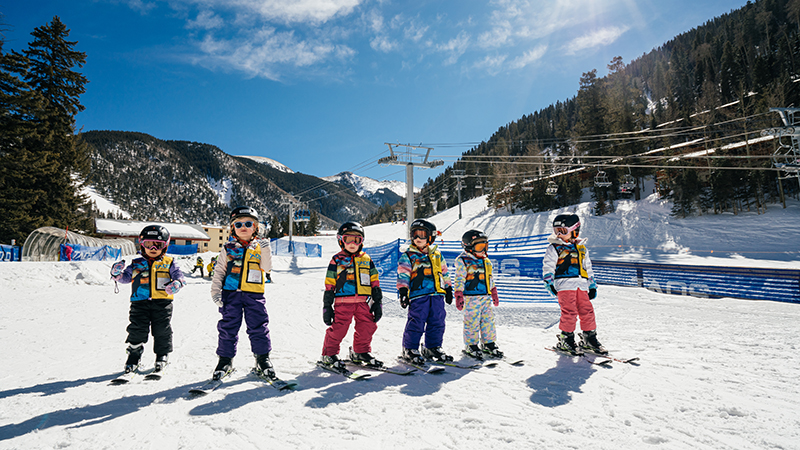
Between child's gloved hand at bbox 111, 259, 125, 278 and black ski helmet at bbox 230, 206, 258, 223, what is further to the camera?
child's gloved hand at bbox 111, 259, 125, 278

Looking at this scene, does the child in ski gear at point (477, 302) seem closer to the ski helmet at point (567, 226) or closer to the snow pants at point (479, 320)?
the snow pants at point (479, 320)

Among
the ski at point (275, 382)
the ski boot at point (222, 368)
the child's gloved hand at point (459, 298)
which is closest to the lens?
the ski at point (275, 382)

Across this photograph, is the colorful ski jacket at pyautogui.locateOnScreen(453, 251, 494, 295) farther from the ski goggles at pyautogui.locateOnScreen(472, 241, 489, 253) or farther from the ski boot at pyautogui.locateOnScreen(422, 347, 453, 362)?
the ski boot at pyautogui.locateOnScreen(422, 347, 453, 362)

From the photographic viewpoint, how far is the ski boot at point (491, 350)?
16.1 feet

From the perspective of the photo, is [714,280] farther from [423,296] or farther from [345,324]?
[345,324]

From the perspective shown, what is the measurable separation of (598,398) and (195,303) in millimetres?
10224

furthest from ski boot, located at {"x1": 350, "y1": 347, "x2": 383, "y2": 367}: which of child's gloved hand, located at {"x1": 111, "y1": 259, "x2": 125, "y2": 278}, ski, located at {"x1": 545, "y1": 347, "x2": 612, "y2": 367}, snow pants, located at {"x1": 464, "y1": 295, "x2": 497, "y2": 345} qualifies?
child's gloved hand, located at {"x1": 111, "y1": 259, "x2": 125, "y2": 278}

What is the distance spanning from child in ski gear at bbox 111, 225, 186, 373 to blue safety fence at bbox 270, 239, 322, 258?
1141 inches

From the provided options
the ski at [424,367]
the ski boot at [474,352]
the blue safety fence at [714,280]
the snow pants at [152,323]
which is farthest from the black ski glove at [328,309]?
the blue safety fence at [714,280]

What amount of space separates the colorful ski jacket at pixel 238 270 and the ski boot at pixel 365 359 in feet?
4.80

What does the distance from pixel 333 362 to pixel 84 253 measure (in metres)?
22.8

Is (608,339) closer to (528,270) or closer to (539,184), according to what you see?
(528,270)

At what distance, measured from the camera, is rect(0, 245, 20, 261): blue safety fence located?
18.2 meters

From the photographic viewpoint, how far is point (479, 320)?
5.06 meters
